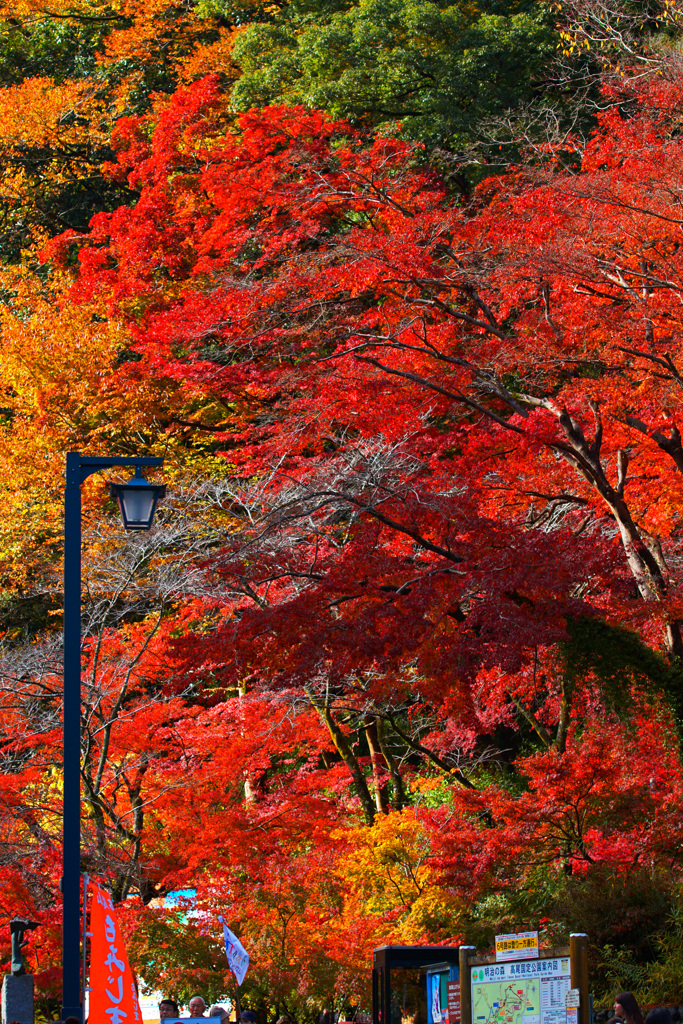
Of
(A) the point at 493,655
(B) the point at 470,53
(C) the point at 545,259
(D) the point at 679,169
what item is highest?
(B) the point at 470,53

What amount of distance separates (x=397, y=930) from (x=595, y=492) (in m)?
6.49

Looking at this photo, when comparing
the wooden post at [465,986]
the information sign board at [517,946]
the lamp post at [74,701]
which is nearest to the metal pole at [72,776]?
the lamp post at [74,701]

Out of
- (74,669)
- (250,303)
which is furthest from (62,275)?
(74,669)

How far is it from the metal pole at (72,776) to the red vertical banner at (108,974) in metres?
1.08

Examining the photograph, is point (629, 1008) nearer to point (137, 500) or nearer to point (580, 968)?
point (580, 968)

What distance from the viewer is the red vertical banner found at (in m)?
8.09

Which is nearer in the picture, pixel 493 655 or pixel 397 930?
pixel 493 655

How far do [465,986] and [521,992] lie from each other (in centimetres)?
60

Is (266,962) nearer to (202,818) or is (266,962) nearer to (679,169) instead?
(202,818)

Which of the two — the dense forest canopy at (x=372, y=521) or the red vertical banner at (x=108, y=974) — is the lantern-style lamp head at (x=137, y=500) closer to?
the red vertical banner at (x=108, y=974)

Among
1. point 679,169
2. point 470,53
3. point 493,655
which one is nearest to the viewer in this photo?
point 493,655

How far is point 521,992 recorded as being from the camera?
713cm

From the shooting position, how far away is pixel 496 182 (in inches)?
761

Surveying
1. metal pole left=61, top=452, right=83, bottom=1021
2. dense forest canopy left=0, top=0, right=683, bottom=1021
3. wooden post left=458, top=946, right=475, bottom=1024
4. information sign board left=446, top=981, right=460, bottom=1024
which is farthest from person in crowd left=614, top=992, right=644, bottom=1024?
dense forest canopy left=0, top=0, right=683, bottom=1021
